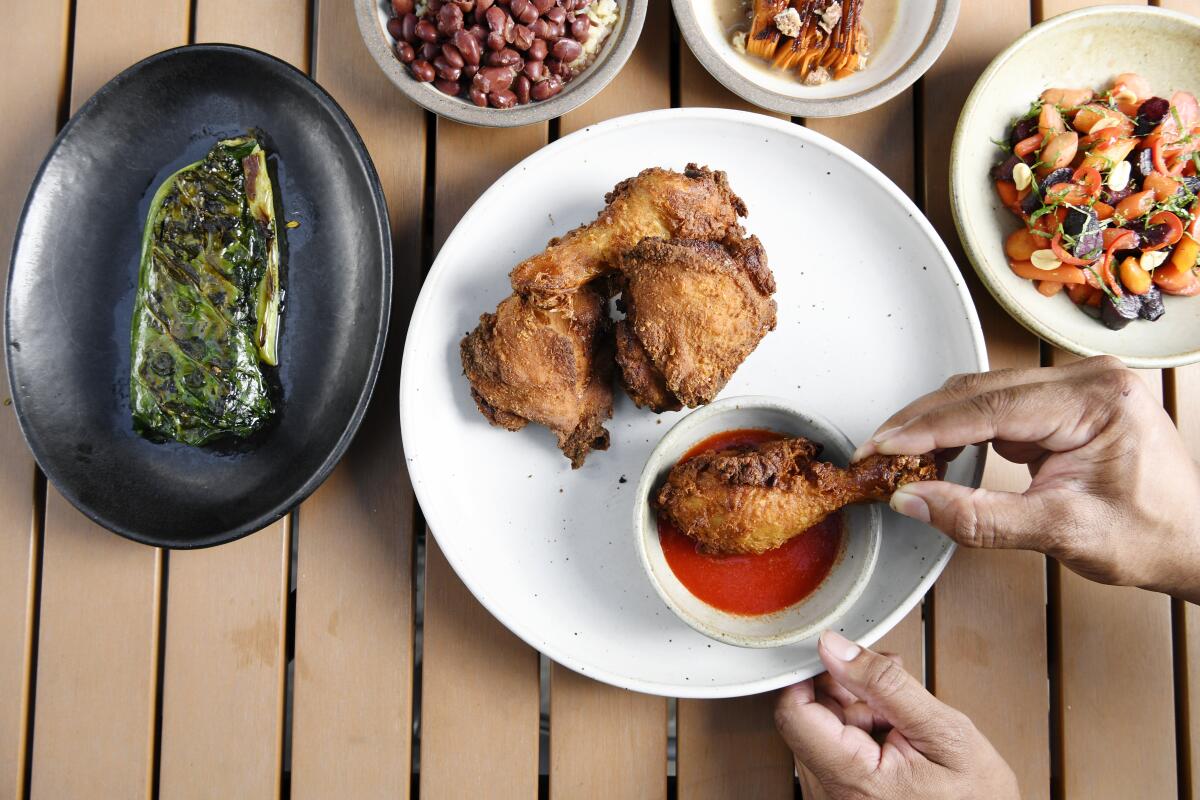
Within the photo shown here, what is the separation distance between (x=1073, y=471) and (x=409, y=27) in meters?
2.30

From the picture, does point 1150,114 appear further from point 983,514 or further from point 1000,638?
point 1000,638

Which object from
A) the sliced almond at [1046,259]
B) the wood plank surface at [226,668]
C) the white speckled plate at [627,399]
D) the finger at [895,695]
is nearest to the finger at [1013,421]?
the white speckled plate at [627,399]

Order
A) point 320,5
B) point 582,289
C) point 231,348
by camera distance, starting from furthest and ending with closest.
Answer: point 320,5
point 231,348
point 582,289

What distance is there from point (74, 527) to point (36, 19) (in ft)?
5.75

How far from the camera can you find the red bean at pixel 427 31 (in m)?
2.53

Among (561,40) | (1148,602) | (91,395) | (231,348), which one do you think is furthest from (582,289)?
(1148,602)

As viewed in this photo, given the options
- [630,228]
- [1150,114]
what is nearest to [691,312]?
[630,228]

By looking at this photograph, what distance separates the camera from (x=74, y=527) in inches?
110

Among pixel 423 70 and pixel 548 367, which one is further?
pixel 423 70

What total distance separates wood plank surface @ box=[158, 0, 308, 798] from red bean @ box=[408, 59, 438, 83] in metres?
1.50

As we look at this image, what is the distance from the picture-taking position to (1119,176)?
8.34 ft

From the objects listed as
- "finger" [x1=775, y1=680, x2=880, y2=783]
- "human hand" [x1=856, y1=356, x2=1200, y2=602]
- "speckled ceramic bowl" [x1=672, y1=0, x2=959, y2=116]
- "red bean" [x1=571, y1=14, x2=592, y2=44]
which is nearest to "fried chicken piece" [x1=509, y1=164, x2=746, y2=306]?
"speckled ceramic bowl" [x1=672, y1=0, x2=959, y2=116]

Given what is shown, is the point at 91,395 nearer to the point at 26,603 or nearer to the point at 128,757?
the point at 26,603

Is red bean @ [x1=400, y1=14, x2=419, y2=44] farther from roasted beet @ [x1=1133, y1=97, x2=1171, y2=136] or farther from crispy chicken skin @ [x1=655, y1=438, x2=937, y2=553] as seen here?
roasted beet @ [x1=1133, y1=97, x2=1171, y2=136]
